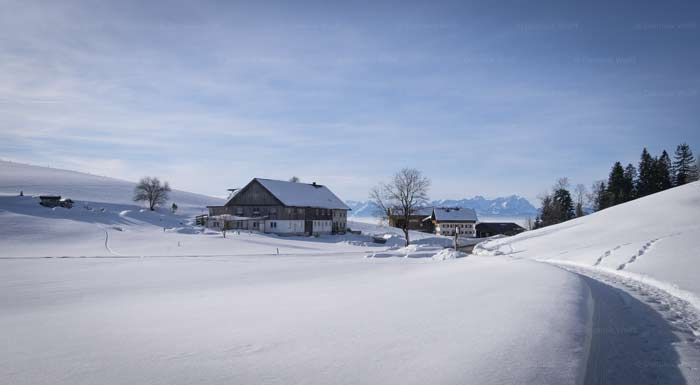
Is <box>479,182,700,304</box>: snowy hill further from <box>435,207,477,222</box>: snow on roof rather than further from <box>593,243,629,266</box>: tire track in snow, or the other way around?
<box>435,207,477,222</box>: snow on roof

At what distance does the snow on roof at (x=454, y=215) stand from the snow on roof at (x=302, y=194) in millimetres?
40672

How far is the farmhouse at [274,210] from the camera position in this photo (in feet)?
224

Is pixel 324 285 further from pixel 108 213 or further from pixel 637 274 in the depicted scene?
pixel 108 213

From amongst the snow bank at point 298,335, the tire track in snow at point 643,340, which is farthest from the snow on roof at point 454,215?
the tire track in snow at point 643,340

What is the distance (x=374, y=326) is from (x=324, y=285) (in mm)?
7834

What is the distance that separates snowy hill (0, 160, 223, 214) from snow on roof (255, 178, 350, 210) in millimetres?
36368

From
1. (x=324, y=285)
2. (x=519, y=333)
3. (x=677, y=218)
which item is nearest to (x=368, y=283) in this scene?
(x=324, y=285)

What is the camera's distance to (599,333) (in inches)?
329

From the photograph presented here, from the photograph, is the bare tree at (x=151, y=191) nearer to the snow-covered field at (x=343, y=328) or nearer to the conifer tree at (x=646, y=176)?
the snow-covered field at (x=343, y=328)

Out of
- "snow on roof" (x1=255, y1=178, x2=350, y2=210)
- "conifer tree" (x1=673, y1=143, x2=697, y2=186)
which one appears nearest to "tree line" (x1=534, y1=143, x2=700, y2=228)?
"conifer tree" (x1=673, y1=143, x2=697, y2=186)

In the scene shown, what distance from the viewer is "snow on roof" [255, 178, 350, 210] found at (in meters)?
70.1

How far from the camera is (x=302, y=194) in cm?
7500

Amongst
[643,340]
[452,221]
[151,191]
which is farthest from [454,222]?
[643,340]

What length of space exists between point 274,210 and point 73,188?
2749 inches
